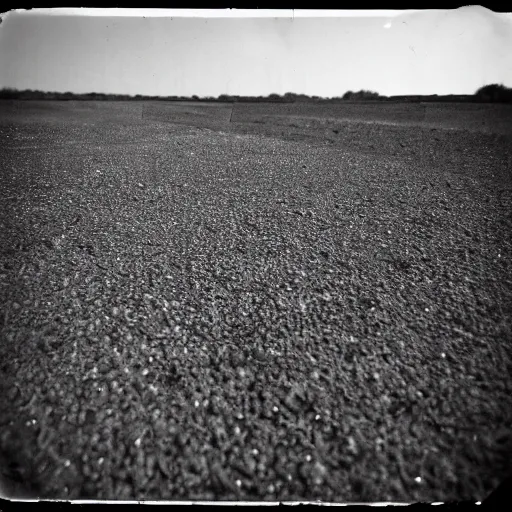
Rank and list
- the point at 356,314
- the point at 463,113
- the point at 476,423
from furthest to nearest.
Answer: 1. the point at 463,113
2. the point at 356,314
3. the point at 476,423

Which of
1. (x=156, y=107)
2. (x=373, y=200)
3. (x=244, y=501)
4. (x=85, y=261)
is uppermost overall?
(x=156, y=107)

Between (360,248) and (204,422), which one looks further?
(360,248)

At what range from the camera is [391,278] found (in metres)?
1.34

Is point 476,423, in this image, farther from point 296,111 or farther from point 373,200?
point 296,111

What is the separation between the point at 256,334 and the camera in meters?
1.10

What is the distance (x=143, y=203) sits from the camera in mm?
1993

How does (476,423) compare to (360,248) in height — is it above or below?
below

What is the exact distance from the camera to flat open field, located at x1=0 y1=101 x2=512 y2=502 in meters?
0.74

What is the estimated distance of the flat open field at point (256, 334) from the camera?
739 mm

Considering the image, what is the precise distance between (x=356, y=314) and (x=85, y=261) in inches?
47.9

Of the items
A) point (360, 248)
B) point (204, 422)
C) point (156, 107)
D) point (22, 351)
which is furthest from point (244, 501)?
point (156, 107)

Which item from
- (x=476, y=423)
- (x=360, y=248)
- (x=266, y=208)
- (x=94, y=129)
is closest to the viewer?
(x=476, y=423)

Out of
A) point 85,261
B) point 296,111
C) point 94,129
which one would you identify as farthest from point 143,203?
point 296,111

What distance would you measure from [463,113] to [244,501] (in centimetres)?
491
